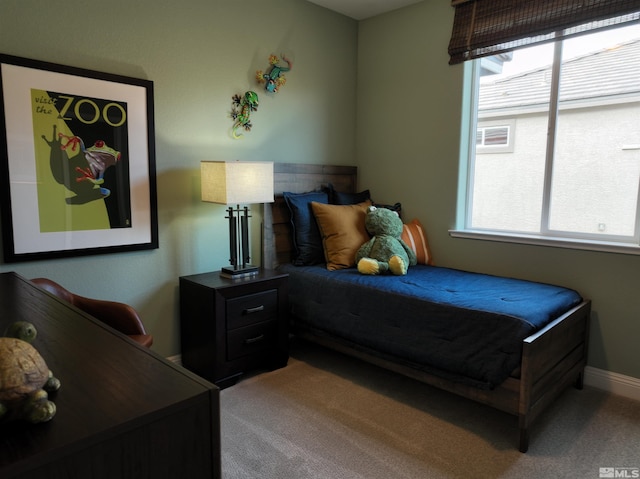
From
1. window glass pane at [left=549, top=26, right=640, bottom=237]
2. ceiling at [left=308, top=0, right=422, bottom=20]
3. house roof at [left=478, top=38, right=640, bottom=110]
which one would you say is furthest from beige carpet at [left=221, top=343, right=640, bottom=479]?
ceiling at [left=308, top=0, right=422, bottom=20]

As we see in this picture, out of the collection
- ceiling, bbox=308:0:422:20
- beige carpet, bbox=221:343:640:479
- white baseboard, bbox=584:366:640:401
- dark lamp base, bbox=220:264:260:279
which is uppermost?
ceiling, bbox=308:0:422:20

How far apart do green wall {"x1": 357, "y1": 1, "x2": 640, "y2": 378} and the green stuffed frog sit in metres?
0.43

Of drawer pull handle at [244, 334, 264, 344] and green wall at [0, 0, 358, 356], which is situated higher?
green wall at [0, 0, 358, 356]

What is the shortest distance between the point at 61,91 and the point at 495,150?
107 inches

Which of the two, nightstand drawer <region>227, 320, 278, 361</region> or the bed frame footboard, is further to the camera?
nightstand drawer <region>227, 320, 278, 361</region>

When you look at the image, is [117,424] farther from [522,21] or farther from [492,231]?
[522,21]

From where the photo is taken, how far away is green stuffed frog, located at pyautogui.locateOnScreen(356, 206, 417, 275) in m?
2.82

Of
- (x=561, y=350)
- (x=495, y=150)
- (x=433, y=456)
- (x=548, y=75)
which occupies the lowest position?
(x=433, y=456)

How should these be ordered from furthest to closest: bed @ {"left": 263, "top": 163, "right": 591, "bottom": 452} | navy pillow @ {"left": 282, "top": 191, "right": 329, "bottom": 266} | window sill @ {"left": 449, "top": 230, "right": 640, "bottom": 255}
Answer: navy pillow @ {"left": 282, "top": 191, "right": 329, "bottom": 266} < window sill @ {"left": 449, "top": 230, "right": 640, "bottom": 255} < bed @ {"left": 263, "top": 163, "right": 591, "bottom": 452}

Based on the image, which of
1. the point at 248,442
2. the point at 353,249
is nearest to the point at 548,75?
the point at 353,249

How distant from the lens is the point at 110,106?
238 cm

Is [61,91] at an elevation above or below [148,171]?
above

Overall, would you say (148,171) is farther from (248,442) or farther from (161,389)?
(161,389)

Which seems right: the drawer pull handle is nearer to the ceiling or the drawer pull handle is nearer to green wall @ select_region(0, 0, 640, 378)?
green wall @ select_region(0, 0, 640, 378)
